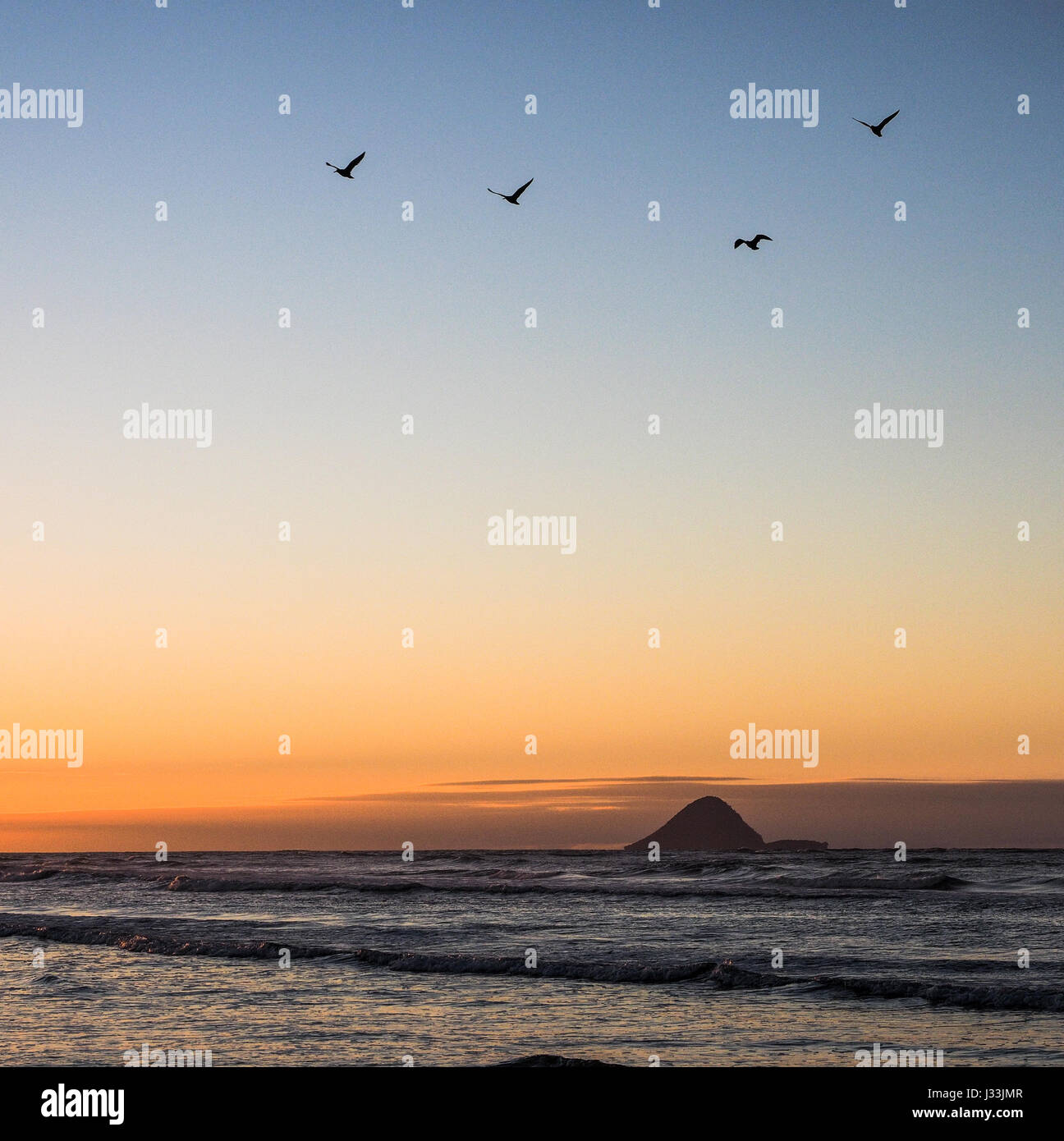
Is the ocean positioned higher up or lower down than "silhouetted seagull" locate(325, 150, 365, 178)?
lower down

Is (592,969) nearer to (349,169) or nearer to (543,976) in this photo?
(543,976)

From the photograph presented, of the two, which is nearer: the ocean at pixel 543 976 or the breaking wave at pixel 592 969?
the ocean at pixel 543 976

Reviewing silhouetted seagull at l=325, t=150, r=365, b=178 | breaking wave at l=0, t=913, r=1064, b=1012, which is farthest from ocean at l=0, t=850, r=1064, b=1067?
silhouetted seagull at l=325, t=150, r=365, b=178

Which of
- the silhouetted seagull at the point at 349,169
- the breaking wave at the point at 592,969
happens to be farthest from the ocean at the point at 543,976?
the silhouetted seagull at the point at 349,169

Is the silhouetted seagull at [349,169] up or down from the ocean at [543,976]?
up

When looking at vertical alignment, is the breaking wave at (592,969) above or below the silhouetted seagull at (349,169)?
below

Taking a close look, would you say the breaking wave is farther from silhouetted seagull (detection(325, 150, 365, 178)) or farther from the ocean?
silhouetted seagull (detection(325, 150, 365, 178))

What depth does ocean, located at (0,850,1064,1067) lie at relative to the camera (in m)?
15.1

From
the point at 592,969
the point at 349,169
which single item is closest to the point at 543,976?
the point at 592,969

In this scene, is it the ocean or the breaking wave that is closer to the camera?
the ocean

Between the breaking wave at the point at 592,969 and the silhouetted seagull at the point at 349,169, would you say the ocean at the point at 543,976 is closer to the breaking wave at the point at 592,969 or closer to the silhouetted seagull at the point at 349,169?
the breaking wave at the point at 592,969

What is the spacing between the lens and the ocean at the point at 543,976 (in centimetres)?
1512
